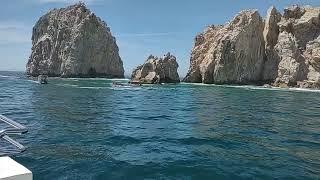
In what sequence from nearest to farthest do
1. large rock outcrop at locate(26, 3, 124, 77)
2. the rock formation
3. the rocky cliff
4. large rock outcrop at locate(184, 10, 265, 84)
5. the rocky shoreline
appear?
the rocky shoreline
the rocky cliff
the rock formation
large rock outcrop at locate(184, 10, 265, 84)
large rock outcrop at locate(26, 3, 124, 77)

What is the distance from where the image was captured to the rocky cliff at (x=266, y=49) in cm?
11369

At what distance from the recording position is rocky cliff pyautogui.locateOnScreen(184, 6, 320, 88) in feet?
373

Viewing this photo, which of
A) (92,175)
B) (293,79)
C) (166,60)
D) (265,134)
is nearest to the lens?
(92,175)

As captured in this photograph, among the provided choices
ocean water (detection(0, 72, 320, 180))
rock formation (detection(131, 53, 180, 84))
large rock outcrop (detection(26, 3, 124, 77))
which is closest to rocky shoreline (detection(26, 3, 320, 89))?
rock formation (detection(131, 53, 180, 84))

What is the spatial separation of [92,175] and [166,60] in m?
106

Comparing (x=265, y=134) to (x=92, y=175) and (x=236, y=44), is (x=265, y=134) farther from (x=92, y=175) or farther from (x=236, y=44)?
(x=236, y=44)

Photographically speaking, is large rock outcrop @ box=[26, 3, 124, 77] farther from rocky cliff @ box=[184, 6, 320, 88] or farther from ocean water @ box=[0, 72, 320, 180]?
ocean water @ box=[0, 72, 320, 180]

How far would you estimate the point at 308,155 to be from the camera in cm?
1939

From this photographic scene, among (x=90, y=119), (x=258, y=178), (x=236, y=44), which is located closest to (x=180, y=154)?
(x=258, y=178)

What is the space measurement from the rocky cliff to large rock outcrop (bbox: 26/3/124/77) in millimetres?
65351

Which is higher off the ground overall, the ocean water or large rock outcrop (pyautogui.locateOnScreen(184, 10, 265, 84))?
large rock outcrop (pyautogui.locateOnScreen(184, 10, 265, 84))

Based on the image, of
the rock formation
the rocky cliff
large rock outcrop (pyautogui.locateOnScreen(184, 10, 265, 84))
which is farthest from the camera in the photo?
large rock outcrop (pyautogui.locateOnScreen(184, 10, 265, 84))

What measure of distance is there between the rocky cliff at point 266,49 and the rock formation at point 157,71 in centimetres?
1099

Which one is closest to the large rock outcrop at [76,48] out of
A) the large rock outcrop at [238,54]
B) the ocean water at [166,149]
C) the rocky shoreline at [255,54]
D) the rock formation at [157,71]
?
the rocky shoreline at [255,54]
